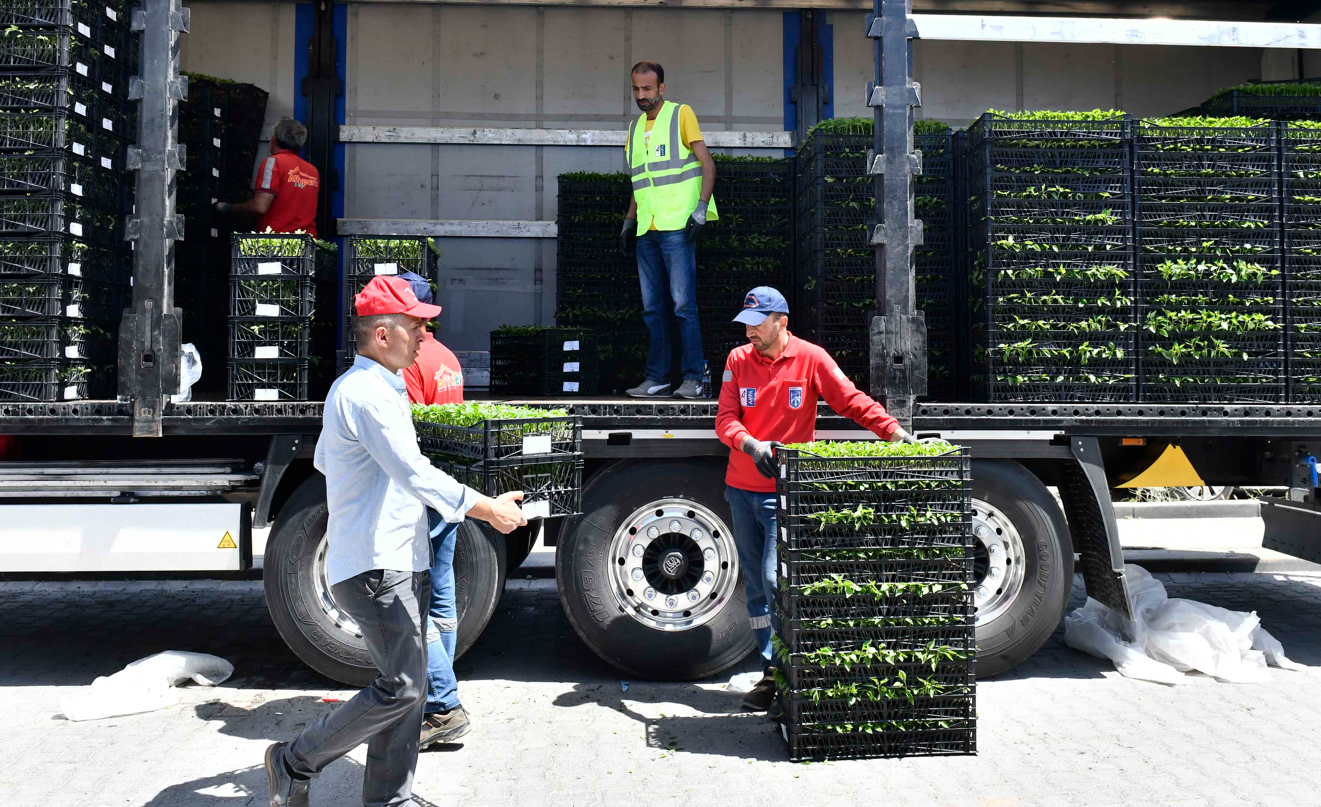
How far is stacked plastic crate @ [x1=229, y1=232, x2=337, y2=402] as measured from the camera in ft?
18.5

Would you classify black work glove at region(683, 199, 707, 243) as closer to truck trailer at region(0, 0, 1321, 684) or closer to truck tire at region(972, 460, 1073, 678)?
truck trailer at region(0, 0, 1321, 684)

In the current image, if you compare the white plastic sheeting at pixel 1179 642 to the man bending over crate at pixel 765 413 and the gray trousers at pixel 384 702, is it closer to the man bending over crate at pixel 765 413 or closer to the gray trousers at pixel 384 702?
the man bending over crate at pixel 765 413

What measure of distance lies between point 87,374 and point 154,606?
8.07ft

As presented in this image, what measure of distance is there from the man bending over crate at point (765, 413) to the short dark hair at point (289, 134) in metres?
4.48

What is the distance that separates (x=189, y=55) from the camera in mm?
8961

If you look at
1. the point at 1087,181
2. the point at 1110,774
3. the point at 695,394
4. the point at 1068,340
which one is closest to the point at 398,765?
the point at 1110,774

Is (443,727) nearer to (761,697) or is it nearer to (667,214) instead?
(761,697)

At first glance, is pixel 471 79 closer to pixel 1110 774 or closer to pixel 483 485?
pixel 483 485

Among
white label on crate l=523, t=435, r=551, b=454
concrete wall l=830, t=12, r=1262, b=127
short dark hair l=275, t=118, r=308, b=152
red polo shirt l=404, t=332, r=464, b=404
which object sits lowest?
white label on crate l=523, t=435, r=551, b=454

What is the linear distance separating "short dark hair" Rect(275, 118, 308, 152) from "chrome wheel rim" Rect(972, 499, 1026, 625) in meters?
5.71

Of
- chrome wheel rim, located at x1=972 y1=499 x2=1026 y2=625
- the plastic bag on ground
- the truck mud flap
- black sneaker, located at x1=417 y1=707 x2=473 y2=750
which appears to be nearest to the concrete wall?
the truck mud flap

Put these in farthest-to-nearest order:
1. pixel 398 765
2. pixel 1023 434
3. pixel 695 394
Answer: pixel 695 394 < pixel 1023 434 < pixel 398 765

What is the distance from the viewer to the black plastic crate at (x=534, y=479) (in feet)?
13.4

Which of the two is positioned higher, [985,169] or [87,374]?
[985,169]
